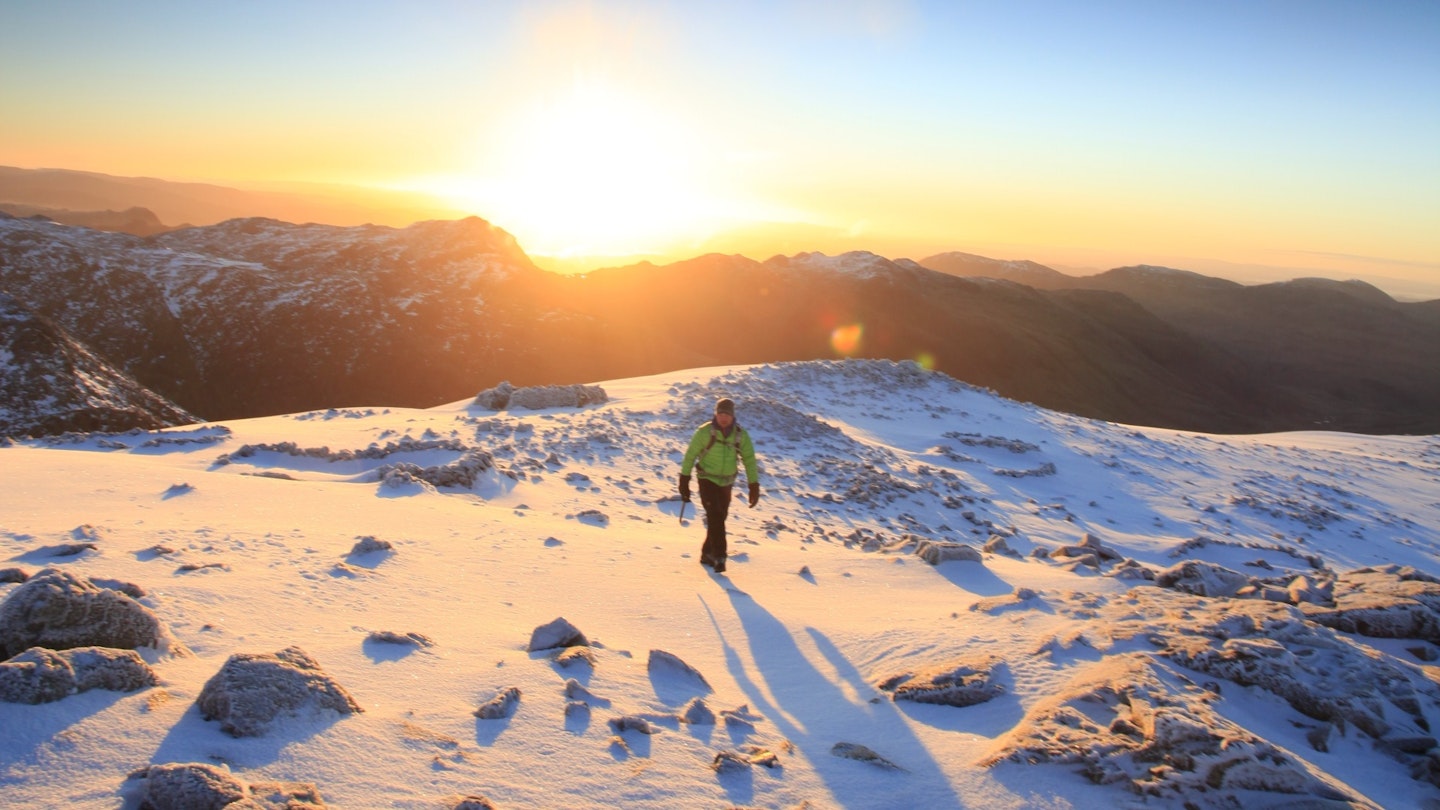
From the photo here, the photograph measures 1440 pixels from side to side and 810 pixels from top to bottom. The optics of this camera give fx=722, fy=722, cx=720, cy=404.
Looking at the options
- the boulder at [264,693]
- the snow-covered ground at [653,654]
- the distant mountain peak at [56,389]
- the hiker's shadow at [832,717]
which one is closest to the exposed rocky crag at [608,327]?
the distant mountain peak at [56,389]

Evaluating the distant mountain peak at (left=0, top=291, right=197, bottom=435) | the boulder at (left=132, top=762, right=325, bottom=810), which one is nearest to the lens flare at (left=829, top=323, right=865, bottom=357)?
the distant mountain peak at (left=0, top=291, right=197, bottom=435)

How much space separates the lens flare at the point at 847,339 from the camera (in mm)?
77562

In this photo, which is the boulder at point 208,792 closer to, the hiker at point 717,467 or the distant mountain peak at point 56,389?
the hiker at point 717,467

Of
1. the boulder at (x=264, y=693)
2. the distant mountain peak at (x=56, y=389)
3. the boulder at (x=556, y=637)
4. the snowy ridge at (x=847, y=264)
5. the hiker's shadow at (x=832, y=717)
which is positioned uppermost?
the snowy ridge at (x=847, y=264)

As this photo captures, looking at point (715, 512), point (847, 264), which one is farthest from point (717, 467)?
point (847, 264)

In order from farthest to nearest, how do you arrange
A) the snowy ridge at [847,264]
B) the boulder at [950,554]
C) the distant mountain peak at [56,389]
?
the snowy ridge at [847,264] < the distant mountain peak at [56,389] < the boulder at [950,554]

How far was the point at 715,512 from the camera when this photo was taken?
25.7 feet

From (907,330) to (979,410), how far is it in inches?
2284

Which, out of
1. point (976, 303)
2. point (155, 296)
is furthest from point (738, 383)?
point (976, 303)

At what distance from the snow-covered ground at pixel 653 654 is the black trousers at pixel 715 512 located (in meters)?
0.33

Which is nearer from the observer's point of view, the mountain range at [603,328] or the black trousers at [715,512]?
the black trousers at [715,512]

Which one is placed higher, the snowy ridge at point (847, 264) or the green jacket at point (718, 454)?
the snowy ridge at point (847, 264)

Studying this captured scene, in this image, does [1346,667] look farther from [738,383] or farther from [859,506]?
[738,383]

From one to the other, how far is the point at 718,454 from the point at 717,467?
14cm
